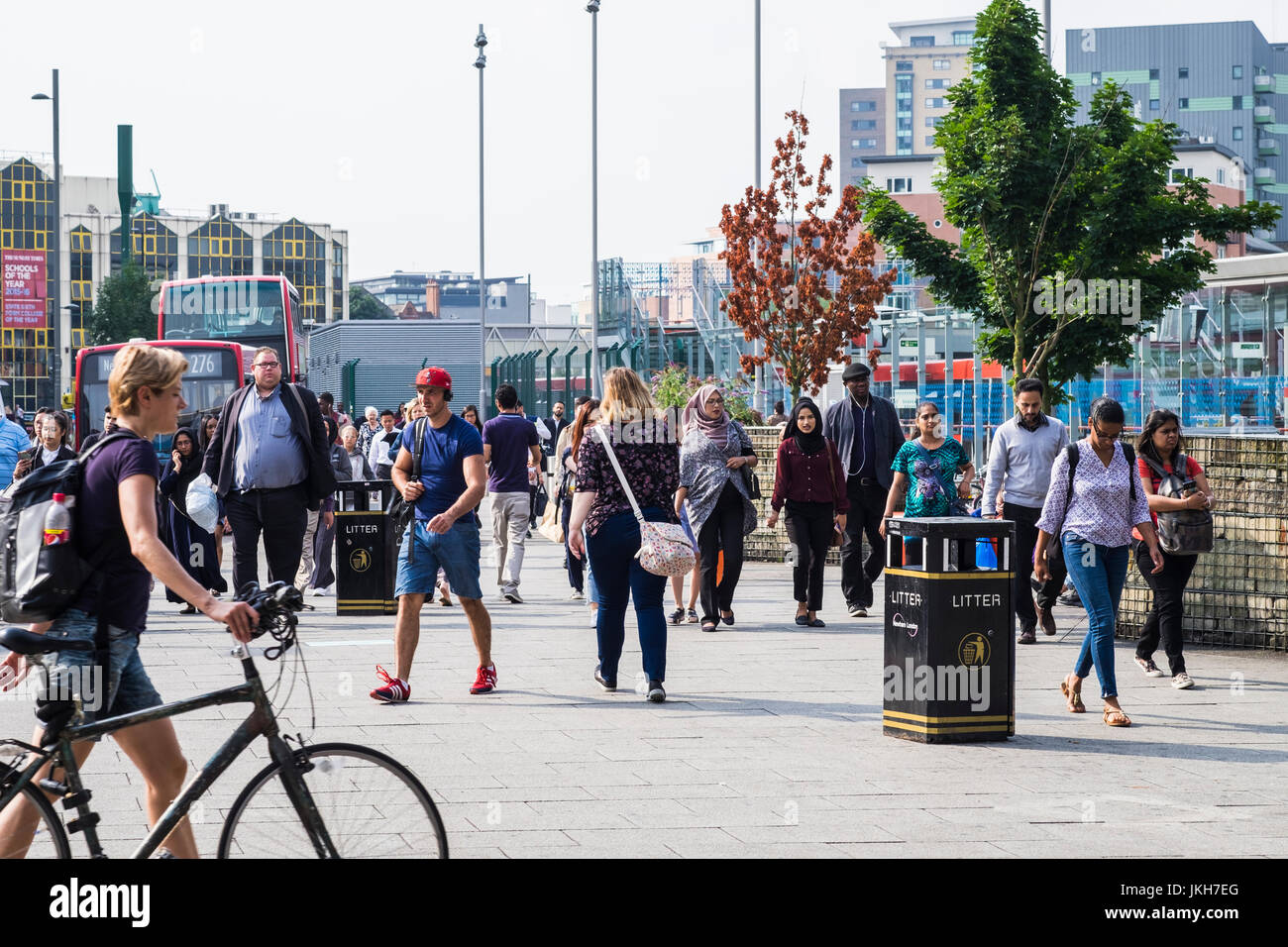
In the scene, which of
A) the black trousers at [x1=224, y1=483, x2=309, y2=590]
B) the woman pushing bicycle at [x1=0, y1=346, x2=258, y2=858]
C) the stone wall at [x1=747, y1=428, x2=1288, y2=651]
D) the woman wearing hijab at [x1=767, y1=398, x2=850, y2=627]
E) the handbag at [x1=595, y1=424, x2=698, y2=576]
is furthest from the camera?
the woman wearing hijab at [x1=767, y1=398, x2=850, y2=627]

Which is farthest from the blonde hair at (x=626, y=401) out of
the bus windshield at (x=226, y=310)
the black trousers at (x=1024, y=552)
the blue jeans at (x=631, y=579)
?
the bus windshield at (x=226, y=310)

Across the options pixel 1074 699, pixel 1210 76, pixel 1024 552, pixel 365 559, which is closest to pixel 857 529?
pixel 1024 552

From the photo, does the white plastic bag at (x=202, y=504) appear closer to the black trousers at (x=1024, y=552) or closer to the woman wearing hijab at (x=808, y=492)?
the woman wearing hijab at (x=808, y=492)

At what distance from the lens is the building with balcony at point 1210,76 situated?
10519 cm

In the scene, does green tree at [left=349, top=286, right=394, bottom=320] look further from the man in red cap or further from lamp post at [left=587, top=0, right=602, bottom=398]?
the man in red cap

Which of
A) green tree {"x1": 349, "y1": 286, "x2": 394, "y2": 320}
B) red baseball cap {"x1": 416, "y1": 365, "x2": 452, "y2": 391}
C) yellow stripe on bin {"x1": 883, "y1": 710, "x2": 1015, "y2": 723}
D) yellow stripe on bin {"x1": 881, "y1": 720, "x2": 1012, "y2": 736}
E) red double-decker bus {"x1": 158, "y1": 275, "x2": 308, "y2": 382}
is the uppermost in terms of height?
green tree {"x1": 349, "y1": 286, "x2": 394, "y2": 320}

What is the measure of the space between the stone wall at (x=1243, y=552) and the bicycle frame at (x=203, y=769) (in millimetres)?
8578

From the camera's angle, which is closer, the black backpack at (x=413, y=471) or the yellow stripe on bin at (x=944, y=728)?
the yellow stripe on bin at (x=944, y=728)

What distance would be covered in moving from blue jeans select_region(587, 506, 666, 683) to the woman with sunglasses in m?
2.14

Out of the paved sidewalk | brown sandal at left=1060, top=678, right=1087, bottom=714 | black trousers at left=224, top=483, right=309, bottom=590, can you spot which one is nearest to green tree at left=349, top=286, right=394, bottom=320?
black trousers at left=224, top=483, right=309, bottom=590

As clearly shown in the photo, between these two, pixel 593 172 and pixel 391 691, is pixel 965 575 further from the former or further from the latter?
pixel 593 172

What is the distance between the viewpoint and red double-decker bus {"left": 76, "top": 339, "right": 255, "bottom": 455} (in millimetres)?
26312

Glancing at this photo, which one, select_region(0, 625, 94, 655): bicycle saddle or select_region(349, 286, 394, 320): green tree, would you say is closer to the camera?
select_region(0, 625, 94, 655): bicycle saddle

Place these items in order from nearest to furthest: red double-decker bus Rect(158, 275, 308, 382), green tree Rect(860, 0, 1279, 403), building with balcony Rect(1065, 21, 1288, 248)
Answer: green tree Rect(860, 0, 1279, 403)
red double-decker bus Rect(158, 275, 308, 382)
building with balcony Rect(1065, 21, 1288, 248)
